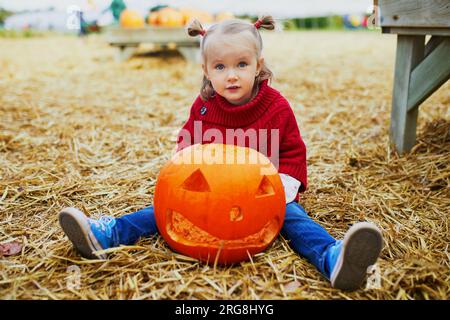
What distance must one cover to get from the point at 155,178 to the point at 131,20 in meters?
5.72

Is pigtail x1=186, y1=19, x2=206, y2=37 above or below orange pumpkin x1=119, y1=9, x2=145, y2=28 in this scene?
below

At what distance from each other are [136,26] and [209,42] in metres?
6.31

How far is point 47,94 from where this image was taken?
543 centimetres

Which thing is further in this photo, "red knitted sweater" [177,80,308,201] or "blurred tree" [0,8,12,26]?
"blurred tree" [0,8,12,26]

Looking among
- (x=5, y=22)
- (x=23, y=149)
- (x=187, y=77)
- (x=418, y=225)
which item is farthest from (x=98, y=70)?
(x=5, y=22)

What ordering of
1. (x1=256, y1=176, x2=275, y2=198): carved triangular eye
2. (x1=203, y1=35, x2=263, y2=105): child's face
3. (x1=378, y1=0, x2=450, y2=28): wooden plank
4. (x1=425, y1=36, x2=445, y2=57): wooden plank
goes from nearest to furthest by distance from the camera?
1. (x1=256, y1=176, x2=275, y2=198): carved triangular eye
2. (x1=203, y1=35, x2=263, y2=105): child's face
3. (x1=378, y1=0, x2=450, y2=28): wooden plank
4. (x1=425, y1=36, x2=445, y2=57): wooden plank

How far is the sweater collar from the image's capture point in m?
2.22

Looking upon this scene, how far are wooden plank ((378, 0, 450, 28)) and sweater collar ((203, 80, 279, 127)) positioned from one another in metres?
1.14

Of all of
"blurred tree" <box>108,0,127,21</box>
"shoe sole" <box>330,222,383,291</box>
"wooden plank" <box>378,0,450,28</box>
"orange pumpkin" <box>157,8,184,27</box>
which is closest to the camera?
"shoe sole" <box>330,222,383,291</box>

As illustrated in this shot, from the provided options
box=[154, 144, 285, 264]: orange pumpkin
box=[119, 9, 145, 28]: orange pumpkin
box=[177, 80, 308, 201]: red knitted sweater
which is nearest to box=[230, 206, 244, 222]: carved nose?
box=[154, 144, 285, 264]: orange pumpkin

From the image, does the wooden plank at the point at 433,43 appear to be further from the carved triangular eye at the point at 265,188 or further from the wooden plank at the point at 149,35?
the wooden plank at the point at 149,35

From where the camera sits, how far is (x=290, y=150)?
7.45 ft

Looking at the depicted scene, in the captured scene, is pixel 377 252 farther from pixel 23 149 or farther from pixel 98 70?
pixel 98 70

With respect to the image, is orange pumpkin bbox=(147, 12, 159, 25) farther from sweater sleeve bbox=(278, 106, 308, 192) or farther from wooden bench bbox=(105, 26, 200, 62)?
sweater sleeve bbox=(278, 106, 308, 192)
